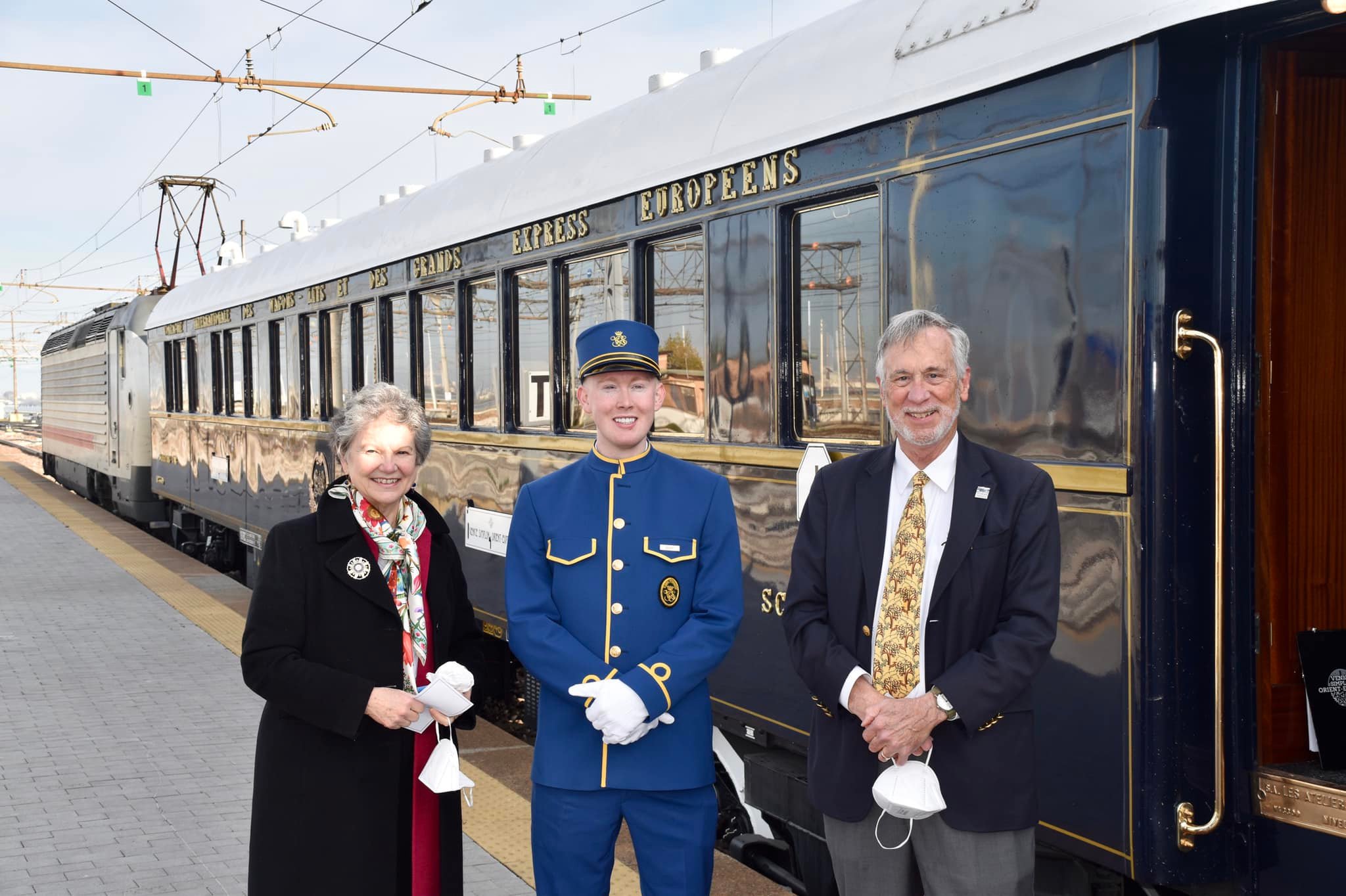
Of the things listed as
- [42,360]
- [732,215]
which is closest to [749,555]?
[732,215]

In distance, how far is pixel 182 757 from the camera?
657 centimetres

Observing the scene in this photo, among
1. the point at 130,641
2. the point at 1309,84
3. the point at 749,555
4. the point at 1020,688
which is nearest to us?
the point at 1020,688

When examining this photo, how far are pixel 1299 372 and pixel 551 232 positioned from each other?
12.1ft

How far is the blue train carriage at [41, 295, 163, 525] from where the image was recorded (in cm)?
1864

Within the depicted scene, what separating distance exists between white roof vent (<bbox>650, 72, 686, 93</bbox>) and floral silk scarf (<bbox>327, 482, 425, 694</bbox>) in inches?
136

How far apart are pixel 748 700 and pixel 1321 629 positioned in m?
1.98

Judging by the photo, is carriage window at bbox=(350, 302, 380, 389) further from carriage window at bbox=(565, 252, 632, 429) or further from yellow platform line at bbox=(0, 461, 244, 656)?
carriage window at bbox=(565, 252, 632, 429)

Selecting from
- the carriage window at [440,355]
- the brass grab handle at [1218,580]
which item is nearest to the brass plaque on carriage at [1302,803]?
the brass grab handle at [1218,580]

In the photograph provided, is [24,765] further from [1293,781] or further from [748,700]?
[1293,781]

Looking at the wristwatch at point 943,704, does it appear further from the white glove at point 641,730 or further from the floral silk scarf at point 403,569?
the floral silk scarf at point 403,569

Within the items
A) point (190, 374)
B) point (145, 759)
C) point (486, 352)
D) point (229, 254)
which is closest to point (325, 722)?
point (145, 759)

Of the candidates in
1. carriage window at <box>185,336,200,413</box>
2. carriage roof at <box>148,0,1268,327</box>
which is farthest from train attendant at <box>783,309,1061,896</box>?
carriage window at <box>185,336,200,413</box>

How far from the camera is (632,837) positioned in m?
3.13

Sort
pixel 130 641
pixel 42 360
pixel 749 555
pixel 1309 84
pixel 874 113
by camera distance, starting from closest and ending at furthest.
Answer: pixel 1309 84 < pixel 874 113 < pixel 749 555 < pixel 130 641 < pixel 42 360
